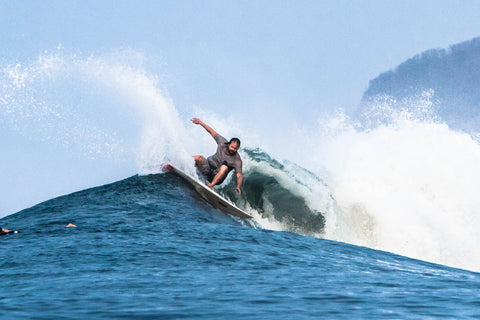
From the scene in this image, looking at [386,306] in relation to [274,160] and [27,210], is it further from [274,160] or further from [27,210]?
[274,160]

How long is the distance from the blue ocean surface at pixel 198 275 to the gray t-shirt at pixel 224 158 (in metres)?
2.16

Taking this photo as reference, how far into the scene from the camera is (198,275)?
7.07m

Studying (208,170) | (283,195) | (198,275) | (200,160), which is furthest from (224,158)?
(198,275)

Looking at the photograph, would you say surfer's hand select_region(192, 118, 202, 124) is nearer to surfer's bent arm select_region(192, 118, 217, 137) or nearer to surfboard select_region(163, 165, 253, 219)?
surfer's bent arm select_region(192, 118, 217, 137)

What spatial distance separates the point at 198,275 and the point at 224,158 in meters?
7.94

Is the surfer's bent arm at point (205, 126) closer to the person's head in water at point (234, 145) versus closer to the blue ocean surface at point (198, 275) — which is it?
the person's head in water at point (234, 145)

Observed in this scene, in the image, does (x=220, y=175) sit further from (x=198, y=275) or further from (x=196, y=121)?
(x=198, y=275)

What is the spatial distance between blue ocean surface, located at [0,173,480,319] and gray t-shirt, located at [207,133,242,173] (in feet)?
7.07

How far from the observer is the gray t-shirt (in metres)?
14.8

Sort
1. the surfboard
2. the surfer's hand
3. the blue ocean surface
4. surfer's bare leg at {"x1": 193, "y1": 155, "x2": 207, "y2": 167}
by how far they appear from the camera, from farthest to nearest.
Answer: surfer's bare leg at {"x1": 193, "y1": 155, "x2": 207, "y2": 167}, the surfer's hand, the surfboard, the blue ocean surface

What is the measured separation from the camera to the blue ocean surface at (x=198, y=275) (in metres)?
5.37

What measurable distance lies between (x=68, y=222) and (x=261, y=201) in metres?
6.50

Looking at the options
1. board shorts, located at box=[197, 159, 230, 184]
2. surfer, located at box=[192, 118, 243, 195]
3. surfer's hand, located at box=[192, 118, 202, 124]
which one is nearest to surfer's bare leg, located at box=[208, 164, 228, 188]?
surfer, located at box=[192, 118, 243, 195]

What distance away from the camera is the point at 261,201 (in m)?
16.8
